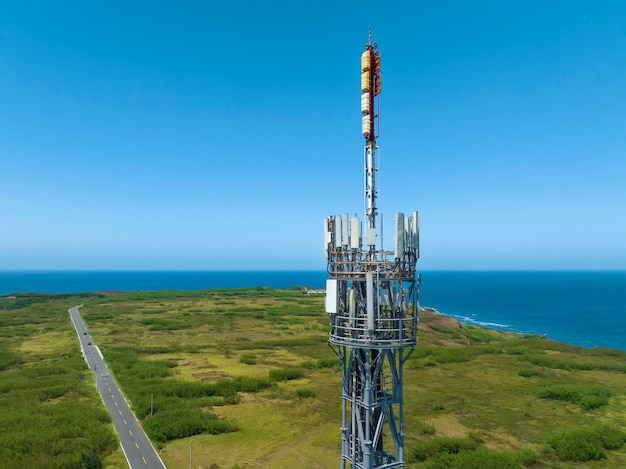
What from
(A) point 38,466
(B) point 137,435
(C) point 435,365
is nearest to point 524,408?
(C) point 435,365

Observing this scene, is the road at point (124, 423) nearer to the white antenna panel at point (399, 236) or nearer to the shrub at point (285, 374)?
the shrub at point (285, 374)

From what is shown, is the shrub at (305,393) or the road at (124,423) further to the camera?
the shrub at (305,393)

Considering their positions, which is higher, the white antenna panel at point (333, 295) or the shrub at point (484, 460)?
the white antenna panel at point (333, 295)

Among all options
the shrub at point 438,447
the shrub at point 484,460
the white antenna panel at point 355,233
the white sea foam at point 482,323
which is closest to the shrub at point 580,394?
A: the shrub at point 484,460

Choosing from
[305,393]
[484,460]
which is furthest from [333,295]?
[305,393]

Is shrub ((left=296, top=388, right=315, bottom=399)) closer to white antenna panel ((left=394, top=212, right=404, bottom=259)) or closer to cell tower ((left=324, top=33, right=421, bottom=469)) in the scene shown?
cell tower ((left=324, top=33, right=421, bottom=469))

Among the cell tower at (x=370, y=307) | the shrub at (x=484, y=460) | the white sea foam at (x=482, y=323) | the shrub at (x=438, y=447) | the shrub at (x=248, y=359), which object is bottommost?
the white sea foam at (x=482, y=323)

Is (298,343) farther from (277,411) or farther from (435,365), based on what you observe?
(277,411)

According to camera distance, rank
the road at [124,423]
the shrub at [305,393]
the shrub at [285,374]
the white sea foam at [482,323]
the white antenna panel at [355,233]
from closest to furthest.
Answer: the white antenna panel at [355,233] → the road at [124,423] → the shrub at [305,393] → the shrub at [285,374] → the white sea foam at [482,323]
